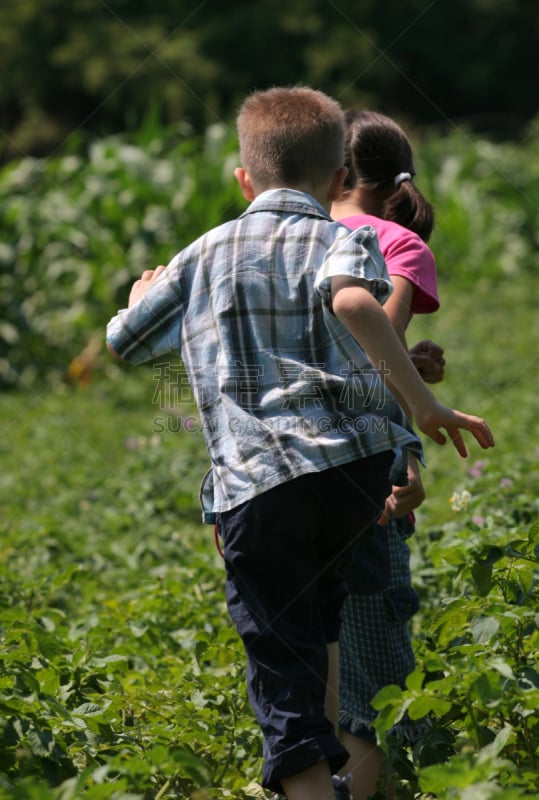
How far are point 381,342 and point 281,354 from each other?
0.19 m

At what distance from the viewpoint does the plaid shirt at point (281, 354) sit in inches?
80.7

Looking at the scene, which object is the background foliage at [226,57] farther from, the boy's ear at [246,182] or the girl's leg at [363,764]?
the girl's leg at [363,764]

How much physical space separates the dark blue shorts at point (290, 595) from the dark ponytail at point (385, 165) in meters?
0.72

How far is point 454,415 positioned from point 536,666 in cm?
49

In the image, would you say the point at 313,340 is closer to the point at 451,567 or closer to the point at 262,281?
the point at 262,281

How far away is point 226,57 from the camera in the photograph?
26.9 m

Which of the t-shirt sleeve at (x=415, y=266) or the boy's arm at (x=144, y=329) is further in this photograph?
the t-shirt sleeve at (x=415, y=266)

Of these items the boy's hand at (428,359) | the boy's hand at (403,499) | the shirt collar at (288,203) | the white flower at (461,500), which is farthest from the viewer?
the white flower at (461,500)

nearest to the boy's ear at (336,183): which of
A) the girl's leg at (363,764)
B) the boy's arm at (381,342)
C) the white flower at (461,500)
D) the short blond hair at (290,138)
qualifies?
the short blond hair at (290,138)

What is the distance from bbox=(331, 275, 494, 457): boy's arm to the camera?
2002 millimetres

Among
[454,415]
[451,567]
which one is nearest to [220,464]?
[454,415]

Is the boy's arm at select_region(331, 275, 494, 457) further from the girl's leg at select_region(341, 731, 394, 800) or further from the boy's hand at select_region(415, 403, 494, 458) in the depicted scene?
the girl's leg at select_region(341, 731, 394, 800)

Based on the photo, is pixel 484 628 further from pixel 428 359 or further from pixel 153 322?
pixel 153 322

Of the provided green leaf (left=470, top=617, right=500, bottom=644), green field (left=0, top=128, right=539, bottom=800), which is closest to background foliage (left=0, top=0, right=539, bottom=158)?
green field (left=0, top=128, right=539, bottom=800)
